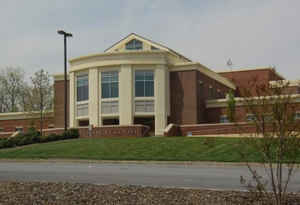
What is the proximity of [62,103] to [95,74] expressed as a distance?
844cm

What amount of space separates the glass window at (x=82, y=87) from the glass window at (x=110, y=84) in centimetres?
221

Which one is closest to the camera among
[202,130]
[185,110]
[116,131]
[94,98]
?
[116,131]

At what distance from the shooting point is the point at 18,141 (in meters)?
32.3

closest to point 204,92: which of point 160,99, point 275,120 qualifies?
point 160,99

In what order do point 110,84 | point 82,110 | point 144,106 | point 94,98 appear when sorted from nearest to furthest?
point 144,106
point 110,84
point 94,98
point 82,110

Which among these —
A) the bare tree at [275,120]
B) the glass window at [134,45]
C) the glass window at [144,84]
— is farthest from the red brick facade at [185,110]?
the bare tree at [275,120]

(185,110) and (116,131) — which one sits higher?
(185,110)

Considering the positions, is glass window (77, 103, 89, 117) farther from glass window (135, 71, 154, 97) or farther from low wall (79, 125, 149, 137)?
low wall (79, 125, 149, 137)

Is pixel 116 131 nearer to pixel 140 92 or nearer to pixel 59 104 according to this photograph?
pixel 140 92

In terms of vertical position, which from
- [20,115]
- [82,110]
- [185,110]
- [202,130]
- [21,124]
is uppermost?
[82,110]

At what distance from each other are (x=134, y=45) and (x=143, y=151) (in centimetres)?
3862

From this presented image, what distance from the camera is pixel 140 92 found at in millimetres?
43281

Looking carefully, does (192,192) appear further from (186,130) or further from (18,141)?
(186,130)

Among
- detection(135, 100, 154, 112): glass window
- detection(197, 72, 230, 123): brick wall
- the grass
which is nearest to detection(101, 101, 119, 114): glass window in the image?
detection(135, 100, 154, 112): glass window
